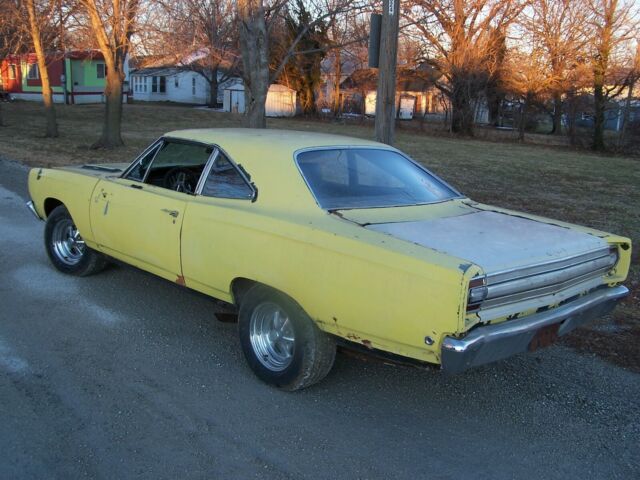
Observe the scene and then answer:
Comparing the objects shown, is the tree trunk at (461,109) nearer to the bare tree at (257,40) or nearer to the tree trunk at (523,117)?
the tree trunk at (523,117)

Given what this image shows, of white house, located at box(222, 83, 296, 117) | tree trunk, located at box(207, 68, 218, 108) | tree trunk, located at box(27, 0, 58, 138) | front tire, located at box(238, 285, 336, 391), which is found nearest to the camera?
front tire, located at box(238, 285, 336, 391)

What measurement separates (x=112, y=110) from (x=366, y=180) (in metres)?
14.6

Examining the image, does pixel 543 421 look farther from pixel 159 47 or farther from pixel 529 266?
pixel 159 47

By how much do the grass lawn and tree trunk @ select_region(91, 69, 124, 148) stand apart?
501mm

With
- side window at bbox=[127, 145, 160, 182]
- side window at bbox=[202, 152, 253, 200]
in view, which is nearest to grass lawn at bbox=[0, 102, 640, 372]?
side window at bbox=[202, 152, 253, 200]

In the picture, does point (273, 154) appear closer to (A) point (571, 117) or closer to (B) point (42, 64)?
(B) point (42, 64)

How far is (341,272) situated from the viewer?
3.25 metres

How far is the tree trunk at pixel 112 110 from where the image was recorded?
17.1 m

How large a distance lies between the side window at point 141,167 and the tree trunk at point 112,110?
1312 centimetres

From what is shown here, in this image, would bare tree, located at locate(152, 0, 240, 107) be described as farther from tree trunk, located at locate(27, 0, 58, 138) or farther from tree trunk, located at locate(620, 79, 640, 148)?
tree trunk, located at locate(620, 79, 640, 148)

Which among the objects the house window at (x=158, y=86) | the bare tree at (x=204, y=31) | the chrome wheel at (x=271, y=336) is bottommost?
the chrome wheel at (x=271, y=336)

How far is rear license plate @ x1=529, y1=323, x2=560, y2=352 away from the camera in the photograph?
10.9 feet

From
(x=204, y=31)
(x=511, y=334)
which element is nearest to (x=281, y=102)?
(x=204, y=31)

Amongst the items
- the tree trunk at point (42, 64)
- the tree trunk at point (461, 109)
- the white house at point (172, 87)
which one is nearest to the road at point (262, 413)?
the tree trunk at point (42, 64)
